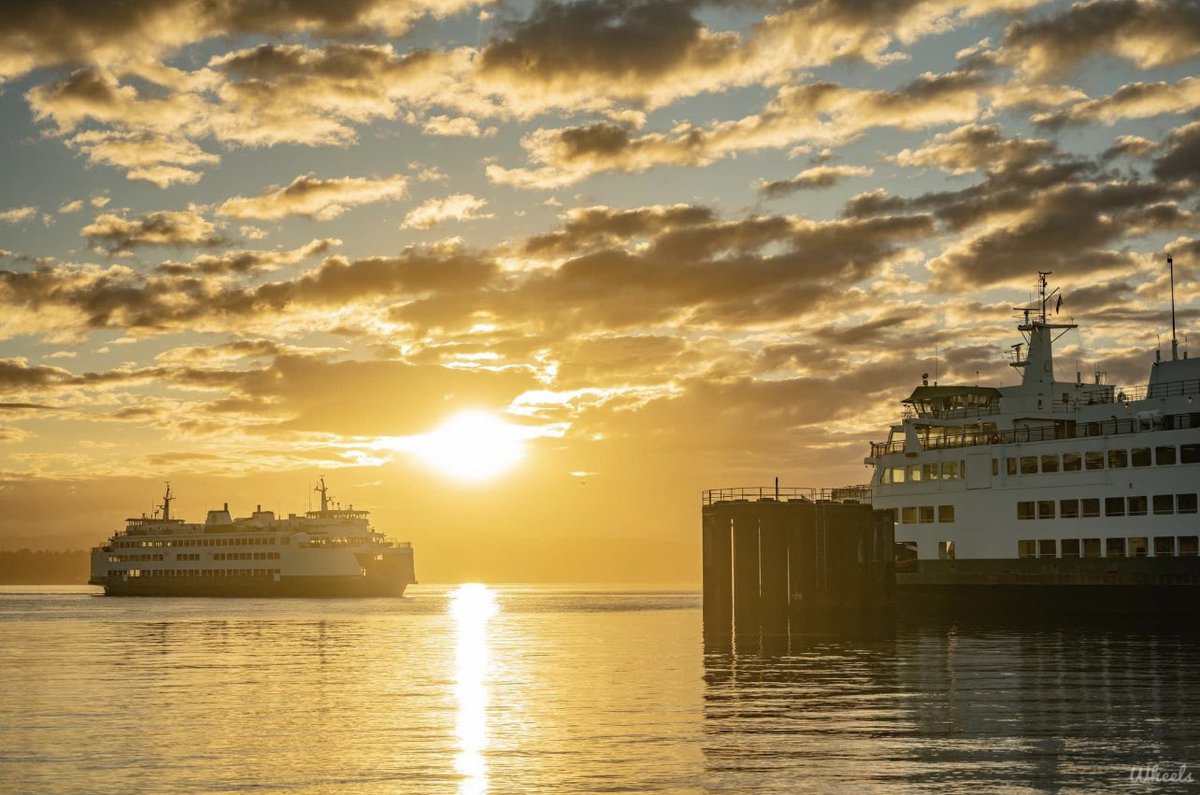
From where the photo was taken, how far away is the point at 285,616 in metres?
115

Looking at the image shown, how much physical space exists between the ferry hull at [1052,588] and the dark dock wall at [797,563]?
2.55 meters

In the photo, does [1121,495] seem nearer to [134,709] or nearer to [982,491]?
[982,491]

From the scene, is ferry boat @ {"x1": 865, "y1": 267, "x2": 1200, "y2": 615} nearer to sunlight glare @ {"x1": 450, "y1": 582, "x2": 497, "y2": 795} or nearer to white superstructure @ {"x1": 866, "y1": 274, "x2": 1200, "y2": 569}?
white superstructure @ {"x1": 866, "y1": 274, "x2": 1200, "y2": 569}

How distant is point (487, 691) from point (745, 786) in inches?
804

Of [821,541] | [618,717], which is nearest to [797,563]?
[821,541]

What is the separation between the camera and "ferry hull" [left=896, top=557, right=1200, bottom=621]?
201 feet

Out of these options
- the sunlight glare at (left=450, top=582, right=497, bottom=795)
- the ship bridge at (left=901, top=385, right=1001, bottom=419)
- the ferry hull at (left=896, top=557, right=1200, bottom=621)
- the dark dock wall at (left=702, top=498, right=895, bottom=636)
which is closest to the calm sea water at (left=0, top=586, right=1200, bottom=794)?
the sunlight glare at (left=450, top=582, right=497, bottom=795)

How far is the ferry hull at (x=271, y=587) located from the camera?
16512 cm

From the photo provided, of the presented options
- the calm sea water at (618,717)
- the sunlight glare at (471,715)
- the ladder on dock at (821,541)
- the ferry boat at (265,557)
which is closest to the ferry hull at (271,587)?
the ferry boat at (265,557)

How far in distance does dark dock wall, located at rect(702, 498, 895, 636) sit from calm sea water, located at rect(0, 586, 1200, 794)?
10208 millimetres

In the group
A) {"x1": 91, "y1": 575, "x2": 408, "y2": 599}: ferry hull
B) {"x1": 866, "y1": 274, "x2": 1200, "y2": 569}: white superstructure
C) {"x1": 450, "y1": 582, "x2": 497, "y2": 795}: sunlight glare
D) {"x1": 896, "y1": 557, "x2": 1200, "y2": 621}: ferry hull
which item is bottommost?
{"x1": 91, "y1": 575, "x2": 408, "y2": 599}: ferry hull

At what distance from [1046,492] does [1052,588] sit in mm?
5829

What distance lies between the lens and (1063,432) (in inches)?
2788

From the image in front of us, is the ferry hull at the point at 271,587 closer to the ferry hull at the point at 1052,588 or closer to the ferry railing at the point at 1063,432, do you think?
the ferry railing at the point at 1063,432
